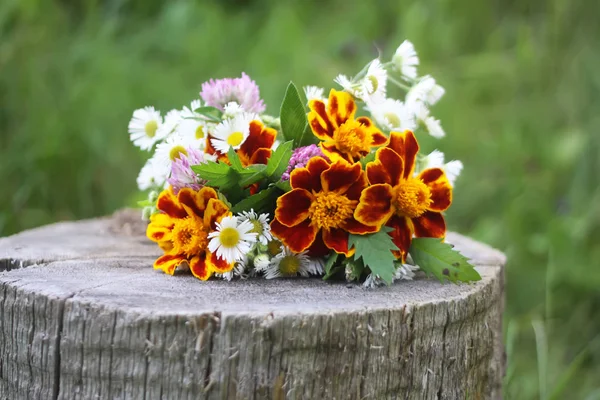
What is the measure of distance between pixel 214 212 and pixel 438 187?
15.9 inches

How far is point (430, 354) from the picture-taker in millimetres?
1126

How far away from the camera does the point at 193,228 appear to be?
1190 millimetres

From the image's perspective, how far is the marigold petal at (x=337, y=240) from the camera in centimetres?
115

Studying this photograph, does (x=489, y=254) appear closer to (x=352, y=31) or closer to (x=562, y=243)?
(x=562, y=243)

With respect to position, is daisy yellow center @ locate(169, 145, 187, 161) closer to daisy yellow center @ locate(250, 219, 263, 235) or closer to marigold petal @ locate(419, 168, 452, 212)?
daisy yellow center @ locate(250, 219, 263, 235)

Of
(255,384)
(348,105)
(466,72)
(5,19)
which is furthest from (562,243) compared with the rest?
(5,19)

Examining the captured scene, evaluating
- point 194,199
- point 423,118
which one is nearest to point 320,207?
point 194,199

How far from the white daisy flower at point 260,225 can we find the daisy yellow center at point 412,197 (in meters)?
0.22

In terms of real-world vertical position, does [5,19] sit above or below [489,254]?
above

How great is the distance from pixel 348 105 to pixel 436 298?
379mm

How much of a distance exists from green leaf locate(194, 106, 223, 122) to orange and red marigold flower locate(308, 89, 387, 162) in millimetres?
172

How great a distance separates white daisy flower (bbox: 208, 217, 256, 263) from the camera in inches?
45.1

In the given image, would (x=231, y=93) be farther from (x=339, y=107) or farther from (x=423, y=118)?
(x=423, y=118)

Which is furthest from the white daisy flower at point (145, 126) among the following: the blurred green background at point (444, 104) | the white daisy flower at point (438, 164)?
the blurred green background at point (444, 104)
